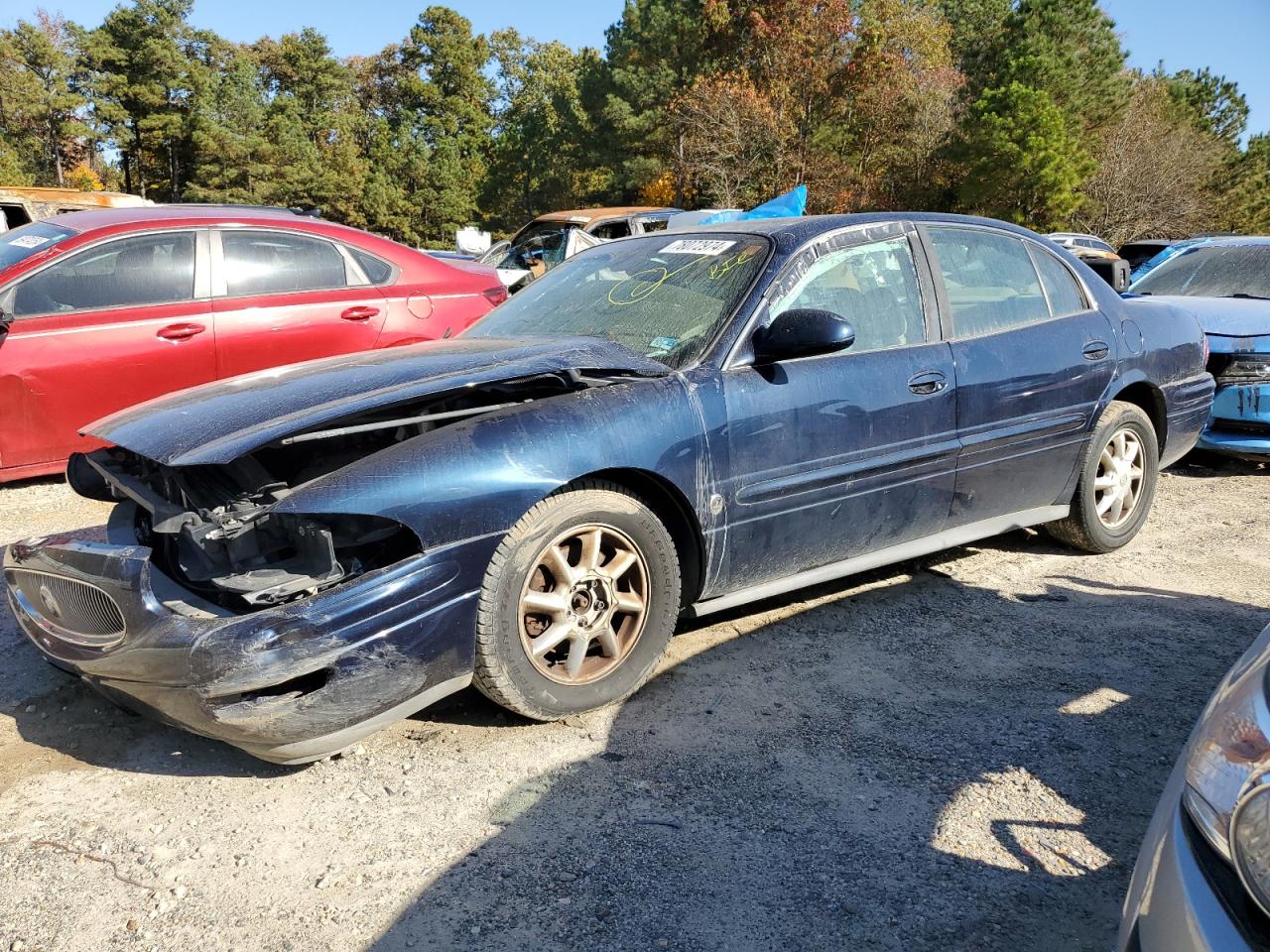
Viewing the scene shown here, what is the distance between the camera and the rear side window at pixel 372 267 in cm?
624

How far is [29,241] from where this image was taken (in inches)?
224

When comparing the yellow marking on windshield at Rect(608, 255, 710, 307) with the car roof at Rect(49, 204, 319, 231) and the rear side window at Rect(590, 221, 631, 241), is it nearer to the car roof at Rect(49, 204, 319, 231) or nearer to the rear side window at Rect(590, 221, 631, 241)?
the car roof at Rect(49, 204, 319, 231)

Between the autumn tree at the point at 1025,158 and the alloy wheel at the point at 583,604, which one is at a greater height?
the autumn tree at the point at 1025,158

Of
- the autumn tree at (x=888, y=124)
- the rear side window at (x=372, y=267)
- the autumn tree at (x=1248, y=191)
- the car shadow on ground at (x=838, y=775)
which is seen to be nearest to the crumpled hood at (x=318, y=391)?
the car shadow on ground at (x=838, y=775)

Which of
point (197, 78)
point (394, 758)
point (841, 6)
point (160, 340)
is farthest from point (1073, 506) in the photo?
point (197, 78)

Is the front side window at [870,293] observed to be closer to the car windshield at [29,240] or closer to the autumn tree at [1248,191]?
the car windshield at [29,240]

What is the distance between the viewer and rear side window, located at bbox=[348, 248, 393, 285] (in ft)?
20.5

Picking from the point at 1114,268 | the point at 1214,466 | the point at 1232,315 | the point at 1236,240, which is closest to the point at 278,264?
the point at 1114,268

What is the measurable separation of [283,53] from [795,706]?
67.7 meters

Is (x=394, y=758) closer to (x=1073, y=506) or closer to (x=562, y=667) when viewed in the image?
(x=562, y=667)

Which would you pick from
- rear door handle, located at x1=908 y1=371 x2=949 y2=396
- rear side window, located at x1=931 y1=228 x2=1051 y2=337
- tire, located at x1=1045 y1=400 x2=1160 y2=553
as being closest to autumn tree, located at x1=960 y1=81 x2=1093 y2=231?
tire, located at x1=1045 y1=400 x2=1160 y2=553

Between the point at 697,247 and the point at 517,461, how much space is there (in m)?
1.51

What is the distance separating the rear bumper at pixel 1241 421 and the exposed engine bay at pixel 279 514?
496cm

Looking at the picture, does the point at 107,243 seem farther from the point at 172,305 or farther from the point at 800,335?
the point at 800,335
